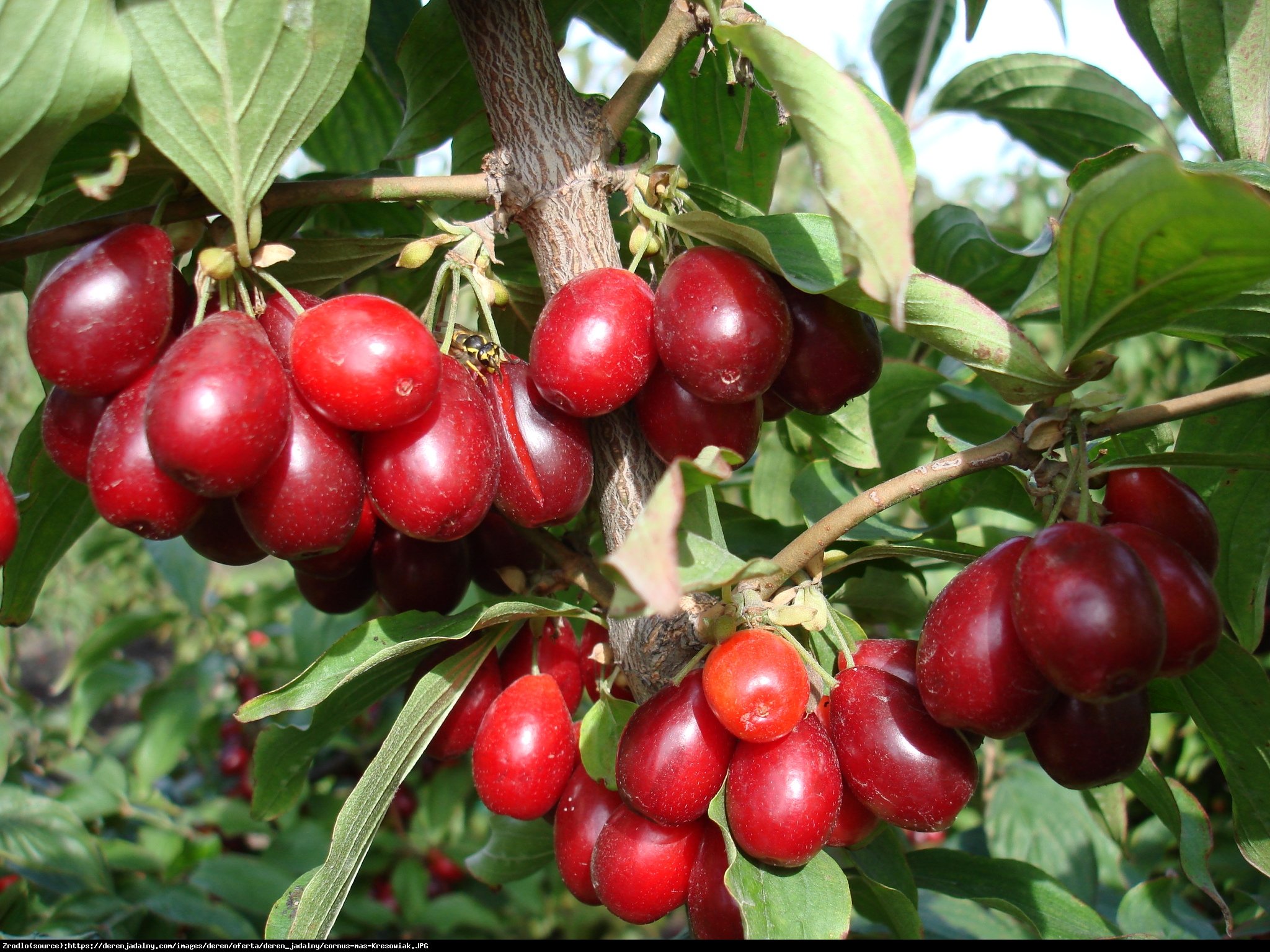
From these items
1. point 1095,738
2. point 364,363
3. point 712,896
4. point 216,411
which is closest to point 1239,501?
point 1095,738

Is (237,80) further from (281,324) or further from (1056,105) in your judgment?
(1056,105)

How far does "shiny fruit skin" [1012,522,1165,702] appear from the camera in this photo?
0.69 meters

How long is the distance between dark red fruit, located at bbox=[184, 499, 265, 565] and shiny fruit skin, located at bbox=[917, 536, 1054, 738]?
2.25 feet

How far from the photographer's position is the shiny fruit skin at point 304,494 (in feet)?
2.63

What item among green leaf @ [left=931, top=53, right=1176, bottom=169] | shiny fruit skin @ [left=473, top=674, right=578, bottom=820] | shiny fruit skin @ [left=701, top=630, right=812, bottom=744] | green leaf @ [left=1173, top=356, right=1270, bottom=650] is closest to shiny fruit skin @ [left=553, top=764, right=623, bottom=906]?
shiny fruit skin @ [left=473, top=674, right=578, bottom=820]

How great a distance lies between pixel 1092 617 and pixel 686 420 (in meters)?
0.41

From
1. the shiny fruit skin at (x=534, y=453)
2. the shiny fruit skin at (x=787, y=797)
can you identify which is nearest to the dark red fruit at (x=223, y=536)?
the shiny fruit skin at (x=534, y=453)

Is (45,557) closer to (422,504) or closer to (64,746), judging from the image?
(422,504)

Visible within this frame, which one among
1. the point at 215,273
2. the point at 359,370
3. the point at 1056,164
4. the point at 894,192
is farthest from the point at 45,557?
the point at 1056,164

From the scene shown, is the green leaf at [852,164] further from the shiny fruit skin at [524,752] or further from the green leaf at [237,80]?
the shiny fruit skin at [524,752]

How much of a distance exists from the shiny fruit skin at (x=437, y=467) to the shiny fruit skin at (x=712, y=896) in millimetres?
429

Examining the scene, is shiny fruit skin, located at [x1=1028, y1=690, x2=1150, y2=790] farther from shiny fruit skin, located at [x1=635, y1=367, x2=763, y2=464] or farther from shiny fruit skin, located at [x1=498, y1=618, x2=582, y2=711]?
shiny fruit skin, located at [x1=498, y1=618, x2=582, y2=711]

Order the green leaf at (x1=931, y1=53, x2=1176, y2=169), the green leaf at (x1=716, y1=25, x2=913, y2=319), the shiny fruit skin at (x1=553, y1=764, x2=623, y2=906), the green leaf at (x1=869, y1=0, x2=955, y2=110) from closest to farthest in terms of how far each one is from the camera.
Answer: the green leaf at (x1=716, y1=25, x2=913, y2=319) < the shiny fruit skin at (x1=553, y1=764, x2=623, y2=906) < the green leaf at (x1=931, y1=53, x2=1176, y2=169) < the green leaf at (x1=869, y1=0, x2=955, y2=110)

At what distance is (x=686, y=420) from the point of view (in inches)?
36.1
